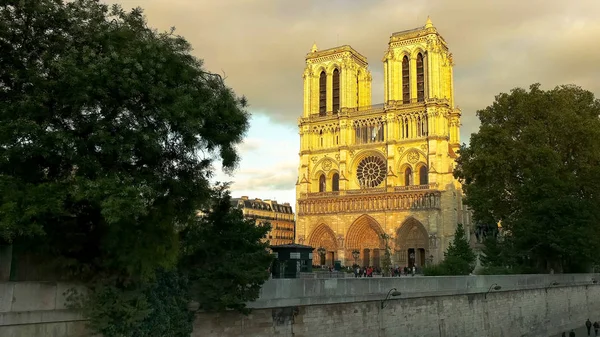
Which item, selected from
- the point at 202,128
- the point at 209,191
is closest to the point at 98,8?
the point at 202,128

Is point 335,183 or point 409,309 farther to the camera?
point 335,183

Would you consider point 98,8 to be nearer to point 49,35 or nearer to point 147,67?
point 49,35

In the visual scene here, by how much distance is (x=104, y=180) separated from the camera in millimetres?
9914

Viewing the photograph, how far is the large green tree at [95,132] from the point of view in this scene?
9852 millimetres

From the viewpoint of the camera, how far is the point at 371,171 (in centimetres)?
6256

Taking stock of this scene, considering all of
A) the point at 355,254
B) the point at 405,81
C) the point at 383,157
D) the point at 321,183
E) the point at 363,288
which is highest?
the point at 405,81

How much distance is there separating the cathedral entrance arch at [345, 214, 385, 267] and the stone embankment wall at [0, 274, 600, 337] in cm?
3040

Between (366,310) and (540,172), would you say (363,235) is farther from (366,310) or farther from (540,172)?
(366,310)

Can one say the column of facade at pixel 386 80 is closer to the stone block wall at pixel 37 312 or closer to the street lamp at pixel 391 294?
the street lamp at pixel 391 294

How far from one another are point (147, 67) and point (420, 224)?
164 feet

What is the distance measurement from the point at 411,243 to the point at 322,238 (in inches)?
408

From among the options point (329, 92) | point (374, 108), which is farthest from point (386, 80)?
point (329, 92)

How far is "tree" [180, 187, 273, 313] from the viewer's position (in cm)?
1250

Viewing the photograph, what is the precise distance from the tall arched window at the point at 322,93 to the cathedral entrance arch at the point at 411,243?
1721 cm
